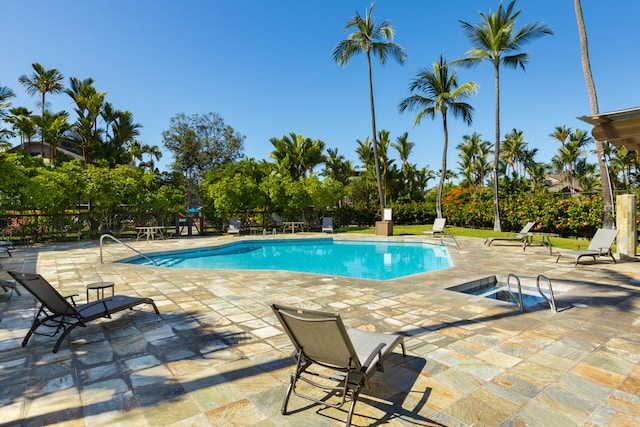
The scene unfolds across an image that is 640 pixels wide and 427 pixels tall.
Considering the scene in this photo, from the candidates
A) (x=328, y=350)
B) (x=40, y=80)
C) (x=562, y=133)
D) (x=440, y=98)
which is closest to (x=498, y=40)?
(x=440, y=98)

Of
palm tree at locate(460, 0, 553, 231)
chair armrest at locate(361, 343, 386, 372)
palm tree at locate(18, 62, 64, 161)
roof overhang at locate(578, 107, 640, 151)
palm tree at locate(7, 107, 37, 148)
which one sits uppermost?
palm tree at locate(18, 62, 64, 161)

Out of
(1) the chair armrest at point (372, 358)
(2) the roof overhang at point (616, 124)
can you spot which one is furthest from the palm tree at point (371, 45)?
(1) the chair armrest at point (372, 358)

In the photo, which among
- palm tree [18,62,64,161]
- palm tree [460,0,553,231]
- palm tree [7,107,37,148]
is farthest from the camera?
palm tree [18,62,64,161]

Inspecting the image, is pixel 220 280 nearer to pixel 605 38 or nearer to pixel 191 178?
pixel 605 38

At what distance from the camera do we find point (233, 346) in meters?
3.67

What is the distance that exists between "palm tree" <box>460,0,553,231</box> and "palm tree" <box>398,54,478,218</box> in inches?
93.1

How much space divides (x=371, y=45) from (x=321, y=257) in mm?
13765

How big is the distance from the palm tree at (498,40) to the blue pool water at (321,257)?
23.8 feet

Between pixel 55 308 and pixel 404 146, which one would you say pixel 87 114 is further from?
pixel 404 146

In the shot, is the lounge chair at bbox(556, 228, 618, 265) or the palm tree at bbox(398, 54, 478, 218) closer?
the lounge chair at bbox(556, 228, 618, 265)

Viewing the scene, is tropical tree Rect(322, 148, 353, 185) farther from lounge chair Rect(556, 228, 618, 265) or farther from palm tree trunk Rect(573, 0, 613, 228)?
lounge chair Rect(556, 228, 618, 265)

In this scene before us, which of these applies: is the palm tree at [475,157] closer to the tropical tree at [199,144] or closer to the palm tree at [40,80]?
the tropical tree at [199,144]

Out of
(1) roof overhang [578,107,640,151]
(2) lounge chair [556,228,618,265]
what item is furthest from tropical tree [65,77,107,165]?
(1) roof overhang [578,107,640,151]

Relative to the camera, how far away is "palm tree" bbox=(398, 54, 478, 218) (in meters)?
20.9
